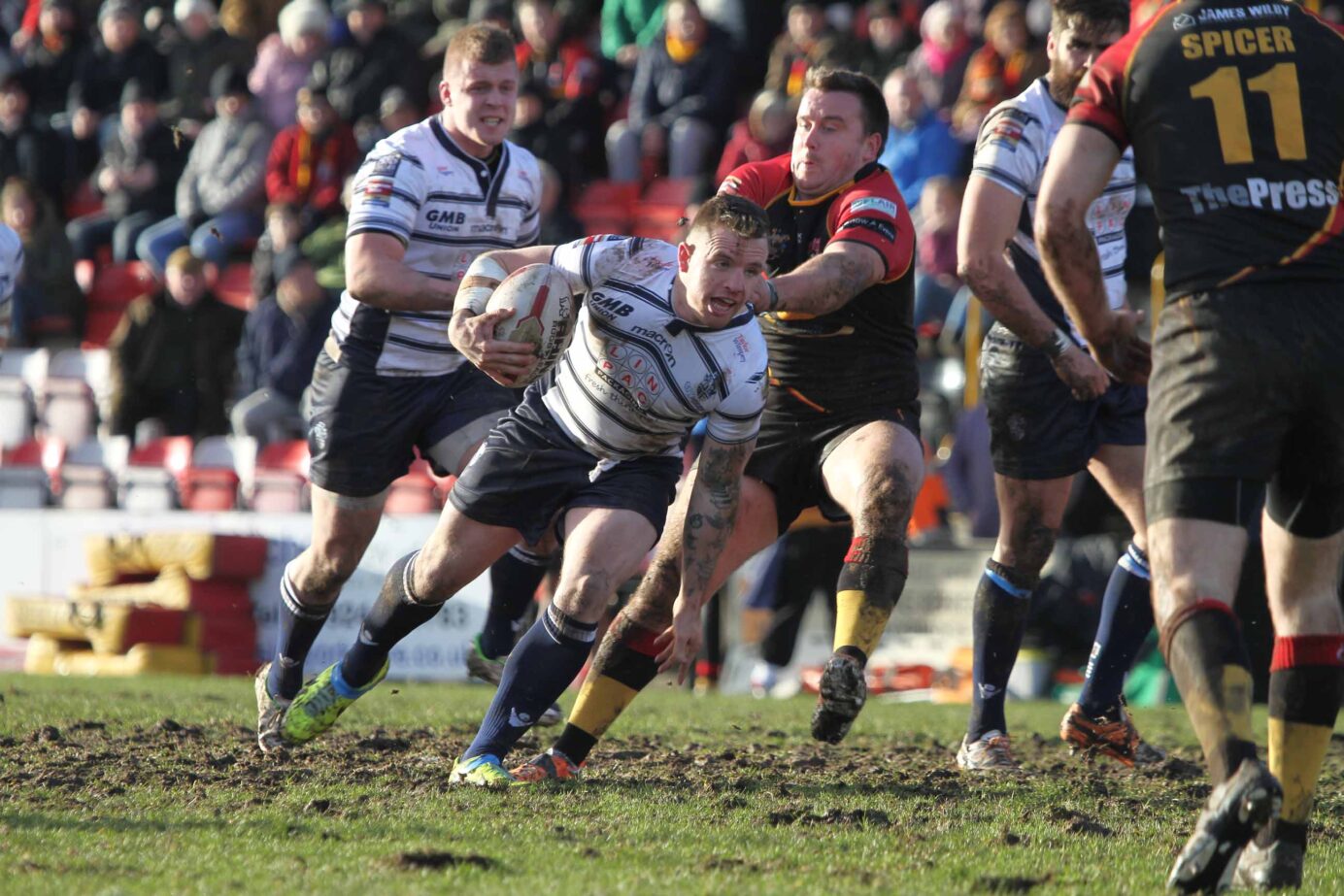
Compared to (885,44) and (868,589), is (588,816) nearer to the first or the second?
(868,589)

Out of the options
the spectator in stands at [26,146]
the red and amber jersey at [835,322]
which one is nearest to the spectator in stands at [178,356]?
the spectator in stands at [26,146]

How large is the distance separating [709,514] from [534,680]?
79 centimetres

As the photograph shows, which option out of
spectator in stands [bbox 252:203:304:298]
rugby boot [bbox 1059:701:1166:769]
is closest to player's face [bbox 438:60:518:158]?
rugby boot [bbox 1059:701:1166:769]

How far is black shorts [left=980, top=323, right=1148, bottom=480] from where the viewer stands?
686cm

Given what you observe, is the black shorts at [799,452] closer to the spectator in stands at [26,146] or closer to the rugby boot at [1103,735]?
the rugby boot at [1103,735]

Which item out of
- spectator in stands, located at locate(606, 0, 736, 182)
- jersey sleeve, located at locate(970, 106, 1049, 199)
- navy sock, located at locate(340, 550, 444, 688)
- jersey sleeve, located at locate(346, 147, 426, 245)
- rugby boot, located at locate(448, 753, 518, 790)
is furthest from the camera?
spectator in stands, located at locate(606, 0, 736, 182)

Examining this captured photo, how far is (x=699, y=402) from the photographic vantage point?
5840 millimetres

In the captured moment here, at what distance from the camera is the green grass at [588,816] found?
13.7 feet

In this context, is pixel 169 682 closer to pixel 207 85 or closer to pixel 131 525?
pixel 131 525

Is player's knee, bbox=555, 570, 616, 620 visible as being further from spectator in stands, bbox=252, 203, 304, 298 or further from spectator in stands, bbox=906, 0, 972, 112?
spectator in stands, bbox=252, 203, 304, 298

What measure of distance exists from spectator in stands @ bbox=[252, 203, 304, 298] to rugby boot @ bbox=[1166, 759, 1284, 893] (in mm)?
12915

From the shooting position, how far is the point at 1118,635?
23.4ft

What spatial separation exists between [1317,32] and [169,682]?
8.89 m

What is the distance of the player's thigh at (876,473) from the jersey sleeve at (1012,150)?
38.1 inches
